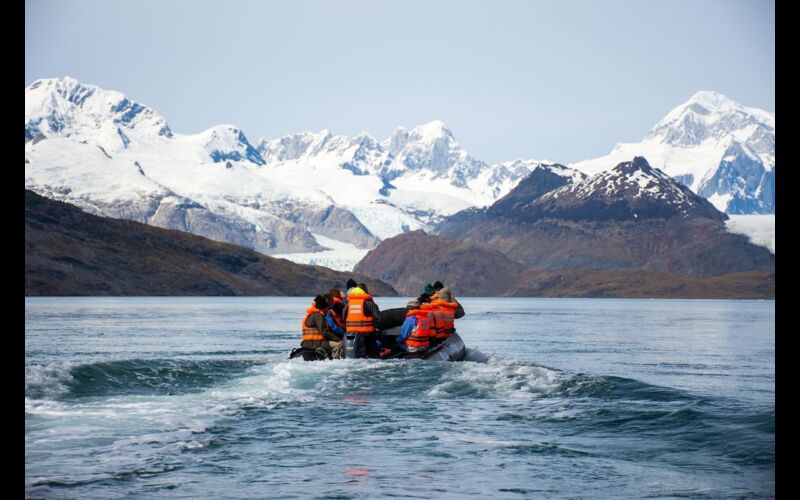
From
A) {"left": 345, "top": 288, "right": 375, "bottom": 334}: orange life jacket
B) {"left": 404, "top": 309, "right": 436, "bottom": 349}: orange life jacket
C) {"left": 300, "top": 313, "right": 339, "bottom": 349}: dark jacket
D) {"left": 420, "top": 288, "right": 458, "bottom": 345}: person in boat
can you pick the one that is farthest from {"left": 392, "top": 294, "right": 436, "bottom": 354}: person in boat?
{"left": 300, "top": 313, "right": 339, "bottom": 349}: dark jacket

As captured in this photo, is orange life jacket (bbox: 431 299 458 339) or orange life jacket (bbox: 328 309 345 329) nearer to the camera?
orange life jacket (bbox: 431 299 458 339)

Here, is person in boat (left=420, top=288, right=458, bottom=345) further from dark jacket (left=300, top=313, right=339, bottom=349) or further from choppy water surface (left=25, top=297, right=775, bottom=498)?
dark jacket (left=300, top=313, right=339, bottom=349)

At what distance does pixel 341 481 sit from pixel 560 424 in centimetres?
789

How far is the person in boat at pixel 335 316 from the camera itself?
115 ft

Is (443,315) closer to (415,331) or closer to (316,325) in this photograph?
(415,331)

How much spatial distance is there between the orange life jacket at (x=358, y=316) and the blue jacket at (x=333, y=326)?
51.1 inches

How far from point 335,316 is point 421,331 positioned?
12.7 feet

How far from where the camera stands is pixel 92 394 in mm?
24391

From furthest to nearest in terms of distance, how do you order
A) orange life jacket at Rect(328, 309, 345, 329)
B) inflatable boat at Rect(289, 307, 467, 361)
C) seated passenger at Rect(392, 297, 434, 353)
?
1. orange life jacket at Rect(328, 309, 345, 329)
2. seated passenger at Rect(392, 297, 434, 353)
3. inflatable boat at Rect(289, 307, 467, 361)

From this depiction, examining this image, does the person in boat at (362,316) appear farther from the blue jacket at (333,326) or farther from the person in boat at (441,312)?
the person in boat at (441,312)

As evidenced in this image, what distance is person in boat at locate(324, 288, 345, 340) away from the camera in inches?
1377

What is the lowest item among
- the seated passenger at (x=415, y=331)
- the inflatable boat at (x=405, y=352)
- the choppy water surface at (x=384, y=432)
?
the choppy water surface at (x=384, y=432)

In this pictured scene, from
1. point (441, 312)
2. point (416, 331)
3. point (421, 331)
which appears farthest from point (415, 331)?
point (441, 312)

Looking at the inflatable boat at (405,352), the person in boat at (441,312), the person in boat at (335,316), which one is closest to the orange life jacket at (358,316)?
the inflatable boat at (405,352)
